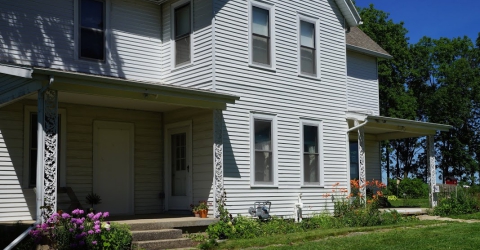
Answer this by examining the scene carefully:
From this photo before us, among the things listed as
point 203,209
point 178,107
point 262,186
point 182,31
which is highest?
point 182,31

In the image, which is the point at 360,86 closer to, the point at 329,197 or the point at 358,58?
the point at 358,58

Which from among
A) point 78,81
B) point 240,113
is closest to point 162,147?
point 240,113

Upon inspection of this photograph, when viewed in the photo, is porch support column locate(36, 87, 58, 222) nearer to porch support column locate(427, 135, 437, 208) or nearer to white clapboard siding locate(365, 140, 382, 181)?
porch support column locate(427, 135, 437, 208)

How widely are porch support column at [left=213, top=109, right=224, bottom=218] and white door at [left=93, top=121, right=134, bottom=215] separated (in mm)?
2672

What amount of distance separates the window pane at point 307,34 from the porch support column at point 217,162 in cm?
468

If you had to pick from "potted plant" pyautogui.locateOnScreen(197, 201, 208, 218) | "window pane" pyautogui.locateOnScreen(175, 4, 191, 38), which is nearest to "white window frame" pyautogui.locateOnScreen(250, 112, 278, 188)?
"potted plant" pyautogui.locateOnScreen(197, 201, 208, 218)

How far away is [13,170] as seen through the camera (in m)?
13.2

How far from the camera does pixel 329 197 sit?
57.4ft

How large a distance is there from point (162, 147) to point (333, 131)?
5.36m

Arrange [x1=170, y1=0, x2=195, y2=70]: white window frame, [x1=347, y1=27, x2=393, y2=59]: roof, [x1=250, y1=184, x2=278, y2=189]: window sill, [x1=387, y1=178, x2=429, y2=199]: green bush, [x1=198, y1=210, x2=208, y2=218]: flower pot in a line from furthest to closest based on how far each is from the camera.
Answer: [x1=387, y1=178, x2=429, y2=199]: green bush → [x1=347, y1=27, x2=393, y2=59]: roof → [x1=170, y1=0, x2=195, y2=70]: white window frame → [x1=250, y1=184, x2=278, y2=189]: window sill → [x1=198, y1=210, x2=208, y2=218]: flower pot

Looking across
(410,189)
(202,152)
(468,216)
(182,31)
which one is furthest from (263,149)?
(410,189)

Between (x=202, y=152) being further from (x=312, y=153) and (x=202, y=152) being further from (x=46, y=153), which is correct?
(x=46, y=153)

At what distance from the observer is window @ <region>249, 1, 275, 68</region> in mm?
15891

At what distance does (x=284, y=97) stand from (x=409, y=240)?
5814 mm
